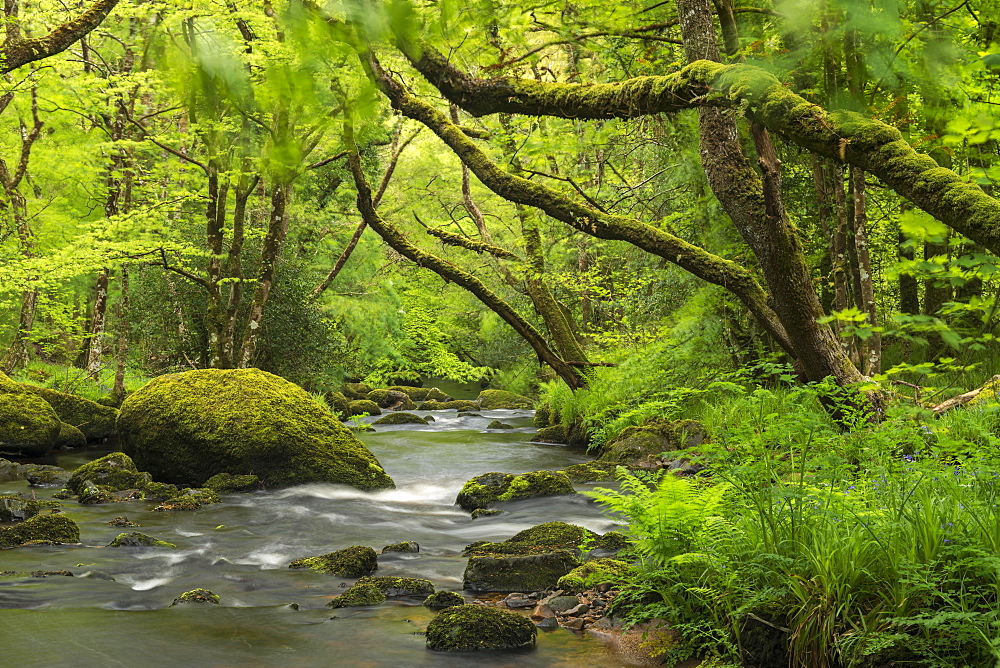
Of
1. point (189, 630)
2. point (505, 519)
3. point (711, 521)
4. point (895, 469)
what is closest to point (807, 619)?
point (711, 521)

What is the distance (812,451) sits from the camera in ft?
17.8

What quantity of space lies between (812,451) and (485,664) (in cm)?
292

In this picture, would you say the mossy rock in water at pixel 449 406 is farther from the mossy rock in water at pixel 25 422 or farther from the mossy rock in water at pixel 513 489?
the mossy rock in water at pixel 513 489

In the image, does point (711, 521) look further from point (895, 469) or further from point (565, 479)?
point (565, 479)

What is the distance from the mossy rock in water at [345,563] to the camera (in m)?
6.43

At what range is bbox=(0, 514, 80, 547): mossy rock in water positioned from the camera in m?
6.81

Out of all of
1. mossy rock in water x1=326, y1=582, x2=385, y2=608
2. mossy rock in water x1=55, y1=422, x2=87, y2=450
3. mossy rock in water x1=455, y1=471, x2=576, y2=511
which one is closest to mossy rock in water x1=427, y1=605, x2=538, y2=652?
mossy rock in water x1=326, y1=582, x2=385, y2=608

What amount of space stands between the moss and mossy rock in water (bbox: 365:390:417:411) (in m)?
13.0

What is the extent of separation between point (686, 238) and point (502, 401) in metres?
15.1

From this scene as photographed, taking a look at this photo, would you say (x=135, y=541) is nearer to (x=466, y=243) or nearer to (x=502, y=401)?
(x=466, y=243)

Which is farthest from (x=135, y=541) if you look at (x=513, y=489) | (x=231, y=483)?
(x=513, y=489)

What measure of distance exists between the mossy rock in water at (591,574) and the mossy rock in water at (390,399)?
2021 cm

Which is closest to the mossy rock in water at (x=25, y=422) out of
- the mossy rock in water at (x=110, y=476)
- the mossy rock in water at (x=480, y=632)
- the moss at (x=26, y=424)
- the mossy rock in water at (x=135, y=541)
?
the moss at (x=26, y=424)

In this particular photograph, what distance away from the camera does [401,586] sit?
19.1 feet
